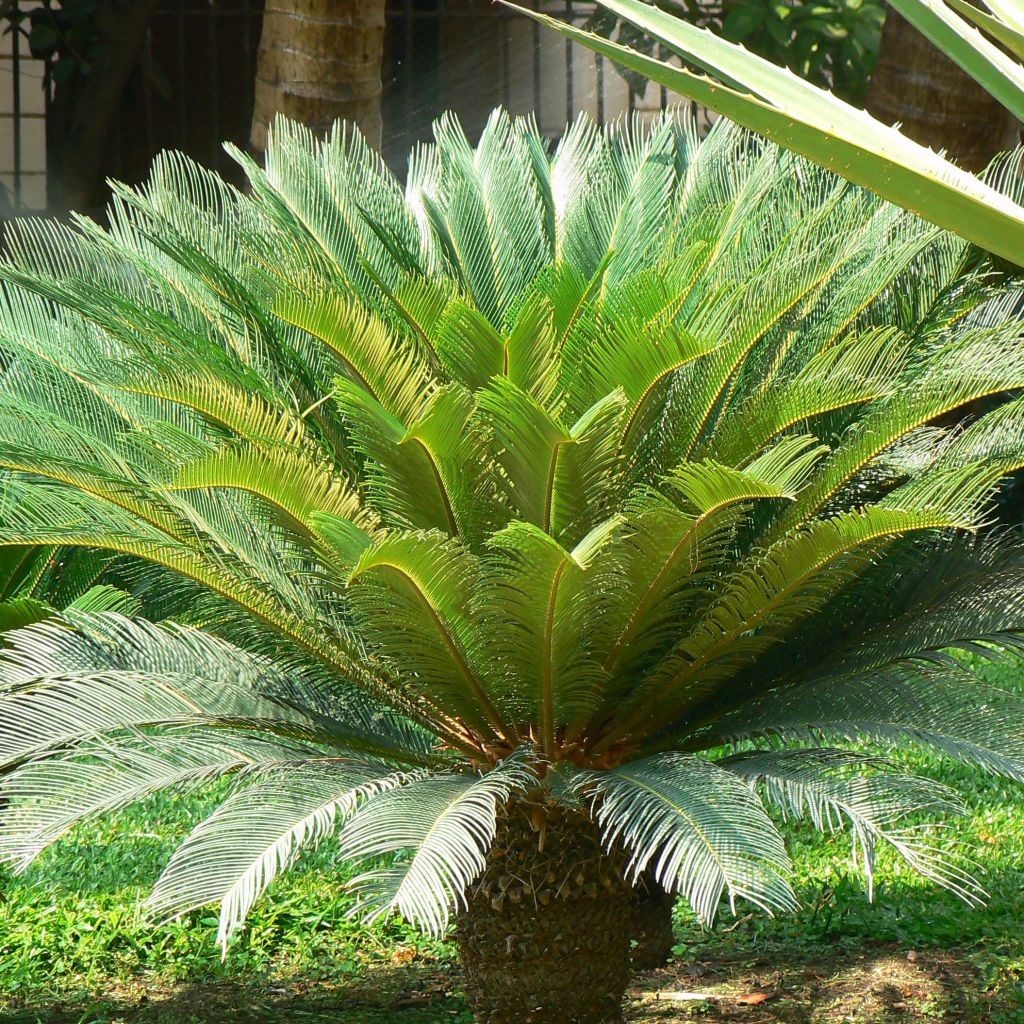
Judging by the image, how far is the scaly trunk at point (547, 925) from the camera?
296 cm

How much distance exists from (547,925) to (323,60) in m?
3.67

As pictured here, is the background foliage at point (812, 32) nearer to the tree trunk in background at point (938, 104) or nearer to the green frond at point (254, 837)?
the tree trunk in background at point (938, 104)

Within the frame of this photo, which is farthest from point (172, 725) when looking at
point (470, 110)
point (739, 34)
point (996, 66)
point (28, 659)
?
point (470, 110)

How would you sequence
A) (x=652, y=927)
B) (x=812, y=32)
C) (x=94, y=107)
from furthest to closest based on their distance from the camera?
(x=94, y=107)
(x=812, y=32)
(x=652, y=927)

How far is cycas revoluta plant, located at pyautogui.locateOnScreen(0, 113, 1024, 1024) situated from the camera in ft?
8.36

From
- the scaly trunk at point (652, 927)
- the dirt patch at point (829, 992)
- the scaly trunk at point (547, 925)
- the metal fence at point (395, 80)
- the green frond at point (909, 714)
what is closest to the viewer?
the green frond at point (909, 714)

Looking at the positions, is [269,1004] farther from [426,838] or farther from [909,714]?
[909,714]

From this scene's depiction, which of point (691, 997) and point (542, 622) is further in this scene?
point (691, 997)

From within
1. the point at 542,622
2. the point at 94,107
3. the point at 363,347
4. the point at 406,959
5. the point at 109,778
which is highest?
the point at 94,107

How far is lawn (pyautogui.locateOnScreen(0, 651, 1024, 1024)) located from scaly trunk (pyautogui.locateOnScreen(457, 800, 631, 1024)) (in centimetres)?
62

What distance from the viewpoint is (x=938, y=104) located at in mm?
5172

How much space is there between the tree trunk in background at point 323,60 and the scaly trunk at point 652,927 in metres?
3.31

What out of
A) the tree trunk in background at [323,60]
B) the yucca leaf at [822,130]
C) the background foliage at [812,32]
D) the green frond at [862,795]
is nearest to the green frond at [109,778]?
the green frond at [862,795]

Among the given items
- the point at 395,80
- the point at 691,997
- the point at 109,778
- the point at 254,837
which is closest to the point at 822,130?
the point at 254,837
